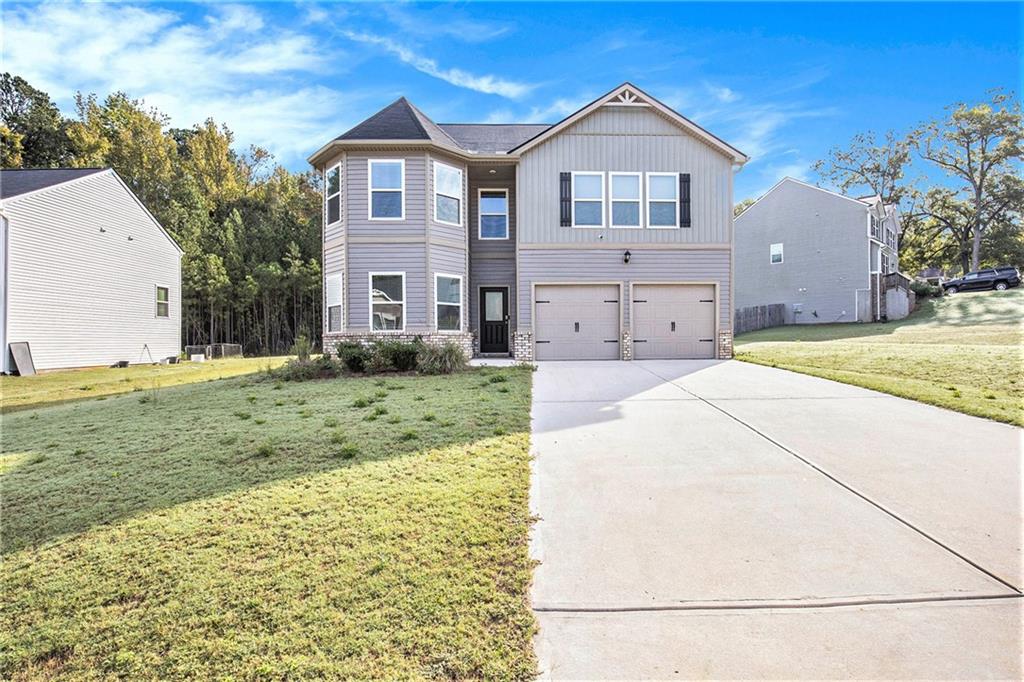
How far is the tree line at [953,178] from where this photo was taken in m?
30.9

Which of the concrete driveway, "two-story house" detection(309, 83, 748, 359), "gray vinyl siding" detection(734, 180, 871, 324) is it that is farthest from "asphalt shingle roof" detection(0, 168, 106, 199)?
"gray vinyl siding" detection(734, 180, 871, 324)

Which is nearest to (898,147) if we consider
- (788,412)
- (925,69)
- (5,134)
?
(925,69)

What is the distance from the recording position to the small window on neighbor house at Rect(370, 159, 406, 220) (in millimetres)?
12102

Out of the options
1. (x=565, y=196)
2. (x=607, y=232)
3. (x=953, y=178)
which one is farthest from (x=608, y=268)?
Result: (x=953, y=178)

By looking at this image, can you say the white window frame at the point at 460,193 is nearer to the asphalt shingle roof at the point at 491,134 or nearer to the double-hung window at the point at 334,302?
the asphalt shingle roof at the point at 491,134

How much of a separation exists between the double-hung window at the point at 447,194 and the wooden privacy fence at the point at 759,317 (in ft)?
58.6

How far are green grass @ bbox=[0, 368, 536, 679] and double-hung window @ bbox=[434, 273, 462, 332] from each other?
731 cm

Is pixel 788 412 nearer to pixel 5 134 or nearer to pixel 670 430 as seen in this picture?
pixel 670 430

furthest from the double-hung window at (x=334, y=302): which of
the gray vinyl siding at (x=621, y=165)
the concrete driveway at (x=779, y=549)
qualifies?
the concrete driveway at (x=779, y=549)

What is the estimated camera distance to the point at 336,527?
305cm

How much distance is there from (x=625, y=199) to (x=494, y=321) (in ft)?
16.9

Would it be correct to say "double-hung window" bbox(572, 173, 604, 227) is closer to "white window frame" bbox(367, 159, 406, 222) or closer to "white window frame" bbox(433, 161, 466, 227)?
"white window frame" bbox(433, 161, 466, 227)

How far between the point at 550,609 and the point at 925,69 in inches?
850

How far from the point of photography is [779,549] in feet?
9.72
